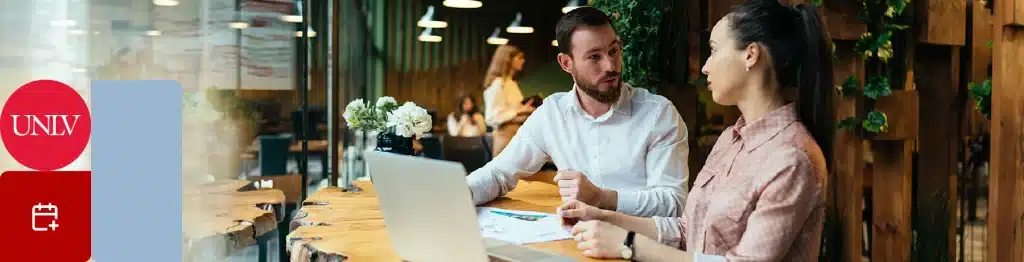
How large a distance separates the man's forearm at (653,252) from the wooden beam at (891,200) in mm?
1985

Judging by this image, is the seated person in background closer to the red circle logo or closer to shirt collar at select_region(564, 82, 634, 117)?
shirt collar at select_region(564, 82, 634, 117)

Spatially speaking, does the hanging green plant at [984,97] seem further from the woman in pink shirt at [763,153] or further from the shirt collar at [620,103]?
the woman in pink shirt at [763,153]

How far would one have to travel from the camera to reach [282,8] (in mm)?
4320

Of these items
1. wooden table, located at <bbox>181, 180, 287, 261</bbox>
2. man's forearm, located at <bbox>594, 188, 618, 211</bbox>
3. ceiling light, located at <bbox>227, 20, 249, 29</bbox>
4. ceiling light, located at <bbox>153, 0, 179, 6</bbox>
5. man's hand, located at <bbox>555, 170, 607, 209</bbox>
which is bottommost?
wooden table, located at <bbox>181, 180, 287, 261</bbox>

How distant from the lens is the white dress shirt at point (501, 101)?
6.04 metres

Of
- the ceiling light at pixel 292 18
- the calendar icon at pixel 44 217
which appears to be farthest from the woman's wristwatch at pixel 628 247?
the ceiling light at pixel 292 18

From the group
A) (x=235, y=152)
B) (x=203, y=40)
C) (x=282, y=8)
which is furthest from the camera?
(x=282, y=8)

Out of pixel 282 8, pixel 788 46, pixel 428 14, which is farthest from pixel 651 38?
pixel 428 14

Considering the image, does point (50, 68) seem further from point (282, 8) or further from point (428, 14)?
point (428, 14)

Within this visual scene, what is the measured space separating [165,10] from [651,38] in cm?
201

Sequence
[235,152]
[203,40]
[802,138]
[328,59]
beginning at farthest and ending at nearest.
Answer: [328,59]
[235,152]
[203,40]
[802,138]

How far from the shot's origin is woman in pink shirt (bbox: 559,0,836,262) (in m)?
1.26

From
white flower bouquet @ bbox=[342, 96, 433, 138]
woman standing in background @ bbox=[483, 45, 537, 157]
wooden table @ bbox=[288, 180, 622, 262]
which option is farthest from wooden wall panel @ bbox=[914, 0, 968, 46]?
woman standing in background @ bbox=[483, 45, 537, 157]

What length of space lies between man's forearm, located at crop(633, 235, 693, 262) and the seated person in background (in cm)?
502
